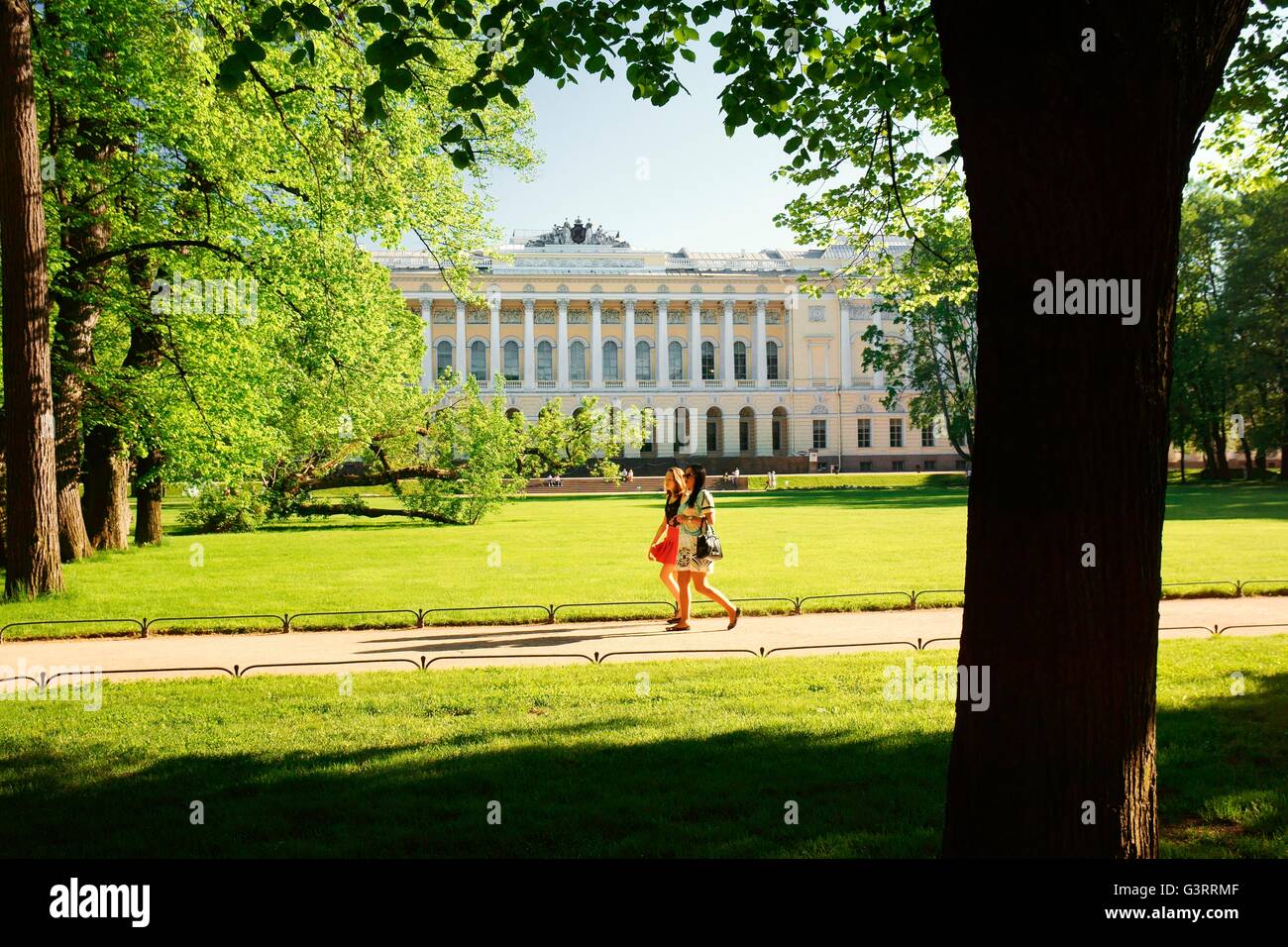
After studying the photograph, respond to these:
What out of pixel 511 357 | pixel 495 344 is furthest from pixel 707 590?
pixel 511 357

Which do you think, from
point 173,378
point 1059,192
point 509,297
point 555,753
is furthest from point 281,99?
point 509,297

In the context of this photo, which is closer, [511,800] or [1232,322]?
[511,800]

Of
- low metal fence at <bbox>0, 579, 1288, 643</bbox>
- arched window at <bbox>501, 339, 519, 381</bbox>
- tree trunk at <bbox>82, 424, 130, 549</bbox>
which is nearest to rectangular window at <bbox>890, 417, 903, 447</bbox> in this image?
arched window at <bbox>501, 339, 519, 381</bbox>

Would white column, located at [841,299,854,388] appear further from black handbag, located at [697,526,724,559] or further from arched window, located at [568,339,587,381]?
black handbag, located at [697,526,724,559]

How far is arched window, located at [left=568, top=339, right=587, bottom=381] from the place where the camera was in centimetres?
7175

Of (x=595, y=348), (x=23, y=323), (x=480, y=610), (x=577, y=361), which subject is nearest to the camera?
(x=480, y=610)

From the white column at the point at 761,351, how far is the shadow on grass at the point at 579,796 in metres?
67.1

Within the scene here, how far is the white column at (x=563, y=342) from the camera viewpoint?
69312 mm

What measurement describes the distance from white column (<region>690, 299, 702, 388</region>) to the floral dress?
206 feet

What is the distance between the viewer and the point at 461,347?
67.3 metres

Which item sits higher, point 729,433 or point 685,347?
point 685,347

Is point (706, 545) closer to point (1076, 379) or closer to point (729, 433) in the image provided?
point (1076, 379)

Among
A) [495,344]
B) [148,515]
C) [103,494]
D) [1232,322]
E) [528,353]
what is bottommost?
[148,515]

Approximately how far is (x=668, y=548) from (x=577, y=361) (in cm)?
6317
